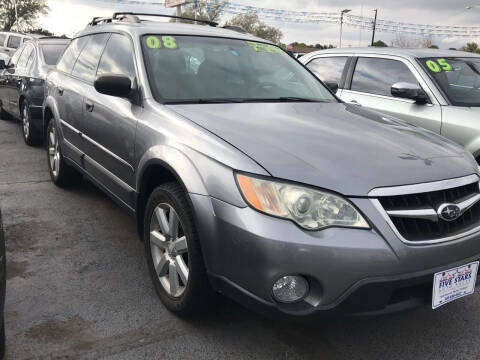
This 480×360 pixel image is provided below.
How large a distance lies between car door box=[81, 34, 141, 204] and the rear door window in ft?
2.73

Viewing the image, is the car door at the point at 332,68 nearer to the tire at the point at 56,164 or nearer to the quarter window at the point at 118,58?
the quarter window at the point at 118,58

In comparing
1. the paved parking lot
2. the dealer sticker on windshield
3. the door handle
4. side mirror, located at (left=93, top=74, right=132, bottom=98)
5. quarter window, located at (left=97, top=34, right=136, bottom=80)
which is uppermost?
quarter window, located at (left=97, top=34, right=136, bottom=80)

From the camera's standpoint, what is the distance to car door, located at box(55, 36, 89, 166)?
13.7ft

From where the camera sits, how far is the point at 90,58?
4.22 meters

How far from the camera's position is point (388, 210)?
214 centimetres

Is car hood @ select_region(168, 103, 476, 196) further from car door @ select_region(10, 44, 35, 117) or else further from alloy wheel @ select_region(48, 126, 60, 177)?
car door @ select_region(10, 44, 35, 117)

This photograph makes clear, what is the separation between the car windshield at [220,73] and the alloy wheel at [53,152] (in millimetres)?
2049

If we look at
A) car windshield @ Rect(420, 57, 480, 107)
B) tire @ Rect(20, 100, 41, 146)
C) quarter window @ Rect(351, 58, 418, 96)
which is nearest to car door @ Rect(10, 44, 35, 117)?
tire @ Rect(20, 100, 41, 146)

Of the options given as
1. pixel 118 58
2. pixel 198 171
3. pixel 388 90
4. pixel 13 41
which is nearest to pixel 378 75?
pixel 388 90

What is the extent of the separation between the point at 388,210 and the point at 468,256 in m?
0.52

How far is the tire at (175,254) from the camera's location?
7.95ft

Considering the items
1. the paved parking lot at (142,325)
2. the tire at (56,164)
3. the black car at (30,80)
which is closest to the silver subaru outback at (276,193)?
the paved parking lot at (142,325)

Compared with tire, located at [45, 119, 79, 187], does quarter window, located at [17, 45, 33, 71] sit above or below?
above

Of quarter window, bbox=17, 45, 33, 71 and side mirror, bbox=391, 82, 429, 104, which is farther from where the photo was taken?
quarter window, bbox=17, 45, 33, 71
